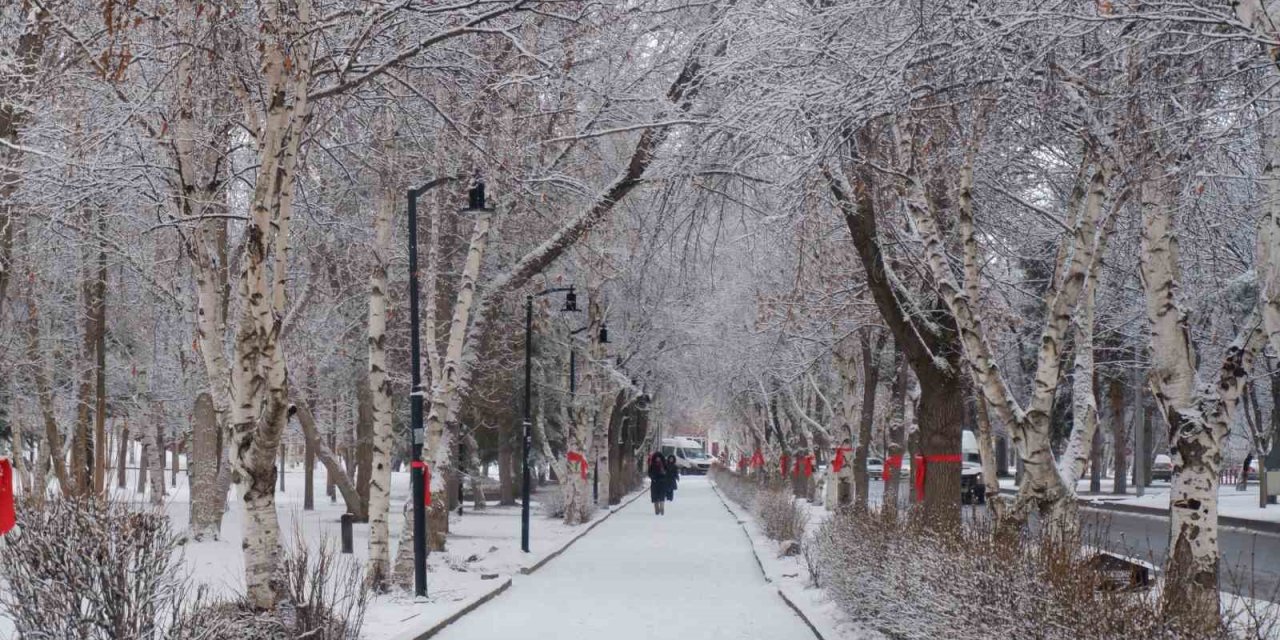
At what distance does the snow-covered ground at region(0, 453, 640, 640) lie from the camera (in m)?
14.3

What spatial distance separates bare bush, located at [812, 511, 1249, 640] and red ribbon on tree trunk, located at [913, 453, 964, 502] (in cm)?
150

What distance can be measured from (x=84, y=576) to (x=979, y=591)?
17.3 feet

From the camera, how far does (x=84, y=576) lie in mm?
7762

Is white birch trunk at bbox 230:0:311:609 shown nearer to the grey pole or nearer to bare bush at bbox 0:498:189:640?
bare bush at bbox 0:498:189:640

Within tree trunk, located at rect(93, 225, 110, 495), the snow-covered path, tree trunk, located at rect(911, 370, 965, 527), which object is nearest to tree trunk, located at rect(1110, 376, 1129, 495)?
the snow-covered path

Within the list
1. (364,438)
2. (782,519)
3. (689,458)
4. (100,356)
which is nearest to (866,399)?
(782,519)

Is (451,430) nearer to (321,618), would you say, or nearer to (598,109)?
(598,109)

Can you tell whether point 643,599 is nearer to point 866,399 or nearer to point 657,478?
point 866,399

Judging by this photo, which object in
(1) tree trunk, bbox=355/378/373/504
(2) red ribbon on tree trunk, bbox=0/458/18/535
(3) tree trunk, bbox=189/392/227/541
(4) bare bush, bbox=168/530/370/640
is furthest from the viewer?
(1) tree trunk, bbox=355/378/373/504

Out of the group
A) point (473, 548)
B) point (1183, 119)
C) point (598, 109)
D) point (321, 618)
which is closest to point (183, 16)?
point (321, 618)

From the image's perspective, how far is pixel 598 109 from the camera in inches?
683

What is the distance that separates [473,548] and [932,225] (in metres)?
17.3

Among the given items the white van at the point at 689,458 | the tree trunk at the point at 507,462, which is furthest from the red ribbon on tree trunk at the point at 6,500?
the white van at the point at 689,458

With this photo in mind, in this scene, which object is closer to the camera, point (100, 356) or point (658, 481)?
point (100, 356)
